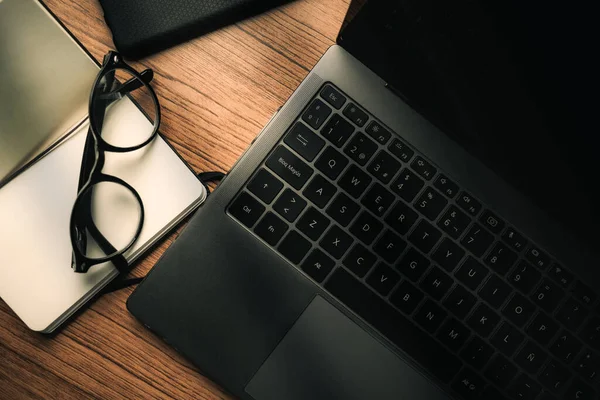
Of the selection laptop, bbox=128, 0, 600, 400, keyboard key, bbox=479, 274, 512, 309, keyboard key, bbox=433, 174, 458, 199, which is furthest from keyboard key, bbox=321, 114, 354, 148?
keyboard key, bbox=479, 274, 512, 309

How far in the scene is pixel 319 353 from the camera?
495mm

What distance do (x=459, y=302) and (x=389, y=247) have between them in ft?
0.29

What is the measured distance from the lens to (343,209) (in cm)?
49

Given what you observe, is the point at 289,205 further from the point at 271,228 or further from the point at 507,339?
the point at 507,339

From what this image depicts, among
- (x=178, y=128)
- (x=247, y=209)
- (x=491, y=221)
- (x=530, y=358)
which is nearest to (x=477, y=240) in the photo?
(x=491, y=221)

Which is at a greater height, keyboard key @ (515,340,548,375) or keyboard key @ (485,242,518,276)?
keyboard key @ (485,242,518,276)

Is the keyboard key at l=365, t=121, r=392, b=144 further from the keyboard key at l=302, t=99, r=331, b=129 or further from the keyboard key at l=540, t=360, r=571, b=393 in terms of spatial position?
the keyboard key at l=540, t=360, r=571, b=393

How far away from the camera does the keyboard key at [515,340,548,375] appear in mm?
489

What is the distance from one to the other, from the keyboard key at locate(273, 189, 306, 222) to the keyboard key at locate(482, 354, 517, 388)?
0.24 m

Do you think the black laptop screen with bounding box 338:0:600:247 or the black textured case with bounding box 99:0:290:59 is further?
the black textured case with bounding box 99:0:290:59

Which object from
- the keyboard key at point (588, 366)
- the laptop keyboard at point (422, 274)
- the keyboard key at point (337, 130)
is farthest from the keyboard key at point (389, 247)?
the keyboard key at point (588, 366)

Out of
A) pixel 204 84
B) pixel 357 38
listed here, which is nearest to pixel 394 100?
pixel 357 38

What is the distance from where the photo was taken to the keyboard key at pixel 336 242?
49cm

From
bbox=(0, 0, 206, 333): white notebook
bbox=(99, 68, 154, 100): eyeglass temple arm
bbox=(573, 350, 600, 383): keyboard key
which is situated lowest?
bbox=(0, 0, 206, 333): white notebook
